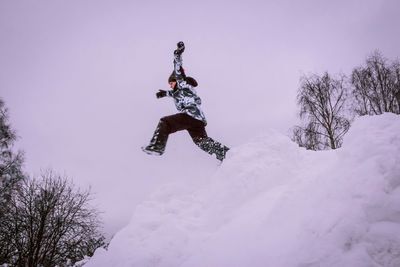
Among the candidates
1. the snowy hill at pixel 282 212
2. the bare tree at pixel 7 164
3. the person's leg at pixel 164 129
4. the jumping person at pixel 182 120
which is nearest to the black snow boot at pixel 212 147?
the jumping person at pixel 182 120

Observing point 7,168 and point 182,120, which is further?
point 7,168

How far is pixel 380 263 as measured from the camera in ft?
6.94

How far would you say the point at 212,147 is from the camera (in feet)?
16.9

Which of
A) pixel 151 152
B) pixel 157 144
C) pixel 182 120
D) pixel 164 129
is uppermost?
pixel 182 120

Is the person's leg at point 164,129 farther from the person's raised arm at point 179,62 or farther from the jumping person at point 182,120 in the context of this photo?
the person's raised arm at point 179,62

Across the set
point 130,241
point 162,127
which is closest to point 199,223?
point 130,241

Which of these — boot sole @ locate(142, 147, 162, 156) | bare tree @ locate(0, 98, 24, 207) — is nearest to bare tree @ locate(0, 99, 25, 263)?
bare tree @ locate(0, 98, 24, 207)

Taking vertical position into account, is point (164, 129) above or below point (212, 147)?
above

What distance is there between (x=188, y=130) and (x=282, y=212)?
8.61ft

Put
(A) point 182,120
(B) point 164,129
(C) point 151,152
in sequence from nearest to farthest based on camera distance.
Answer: (C) point 151,152 < (B) point 164,129 < (A) point 182,120

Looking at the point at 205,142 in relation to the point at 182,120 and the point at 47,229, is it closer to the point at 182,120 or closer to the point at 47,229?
the point at 182,120

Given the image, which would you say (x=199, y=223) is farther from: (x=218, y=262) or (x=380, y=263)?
→ (x=380, y=263)

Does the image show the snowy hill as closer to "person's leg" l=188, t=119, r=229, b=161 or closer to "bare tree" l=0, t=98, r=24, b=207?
"person's leg" l=188, t=119, r=229, b=161

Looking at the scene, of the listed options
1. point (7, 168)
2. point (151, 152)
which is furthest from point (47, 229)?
point (151, 152)
